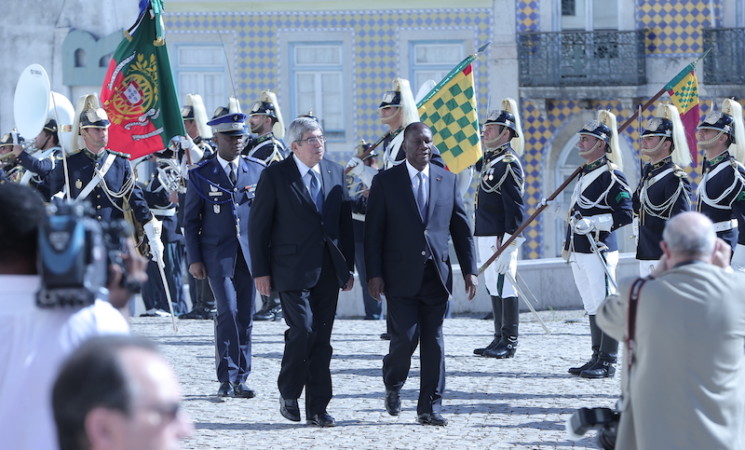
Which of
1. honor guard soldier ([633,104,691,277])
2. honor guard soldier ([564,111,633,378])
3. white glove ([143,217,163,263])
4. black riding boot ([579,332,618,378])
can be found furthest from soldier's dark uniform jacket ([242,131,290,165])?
black riding boot ([579,332,618,378])

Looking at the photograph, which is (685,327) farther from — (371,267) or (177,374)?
(177,374)

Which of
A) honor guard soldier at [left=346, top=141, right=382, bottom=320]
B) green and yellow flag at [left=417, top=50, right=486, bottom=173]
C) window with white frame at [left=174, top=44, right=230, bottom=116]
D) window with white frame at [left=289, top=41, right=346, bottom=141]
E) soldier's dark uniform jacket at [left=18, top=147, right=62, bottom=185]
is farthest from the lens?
window with white frame at [left=174, top=44, right=230, bottom=116]

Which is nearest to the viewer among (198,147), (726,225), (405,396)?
(405,396)

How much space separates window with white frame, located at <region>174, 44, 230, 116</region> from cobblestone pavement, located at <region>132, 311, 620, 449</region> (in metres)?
12.7

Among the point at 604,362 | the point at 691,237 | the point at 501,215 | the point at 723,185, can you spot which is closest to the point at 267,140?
the point at 501,215

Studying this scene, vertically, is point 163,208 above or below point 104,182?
below

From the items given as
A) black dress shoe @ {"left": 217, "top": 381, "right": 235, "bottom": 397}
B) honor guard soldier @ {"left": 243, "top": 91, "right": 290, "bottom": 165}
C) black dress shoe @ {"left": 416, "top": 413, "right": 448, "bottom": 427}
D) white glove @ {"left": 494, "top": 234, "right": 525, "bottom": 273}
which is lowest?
black dress shoe @ {"left": 416, "top": 413, "right": 448, "bottom": 427}

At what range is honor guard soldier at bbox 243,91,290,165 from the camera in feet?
47.2

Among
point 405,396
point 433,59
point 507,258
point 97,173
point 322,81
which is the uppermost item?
point 433,59

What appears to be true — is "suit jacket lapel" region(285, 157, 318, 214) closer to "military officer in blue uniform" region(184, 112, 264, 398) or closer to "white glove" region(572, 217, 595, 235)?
"military officer in blue uniform" region(184, 112, 264, 398)

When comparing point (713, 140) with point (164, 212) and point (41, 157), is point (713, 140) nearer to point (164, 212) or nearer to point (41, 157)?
point (41, 157)

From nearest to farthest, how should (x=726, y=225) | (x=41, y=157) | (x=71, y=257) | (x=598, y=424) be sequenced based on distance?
(x=71, y=257), (x=598, y=424), (x=726, y=225), (x=41, y=157)

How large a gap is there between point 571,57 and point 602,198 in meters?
15.6

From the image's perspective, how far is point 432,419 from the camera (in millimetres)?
8922
